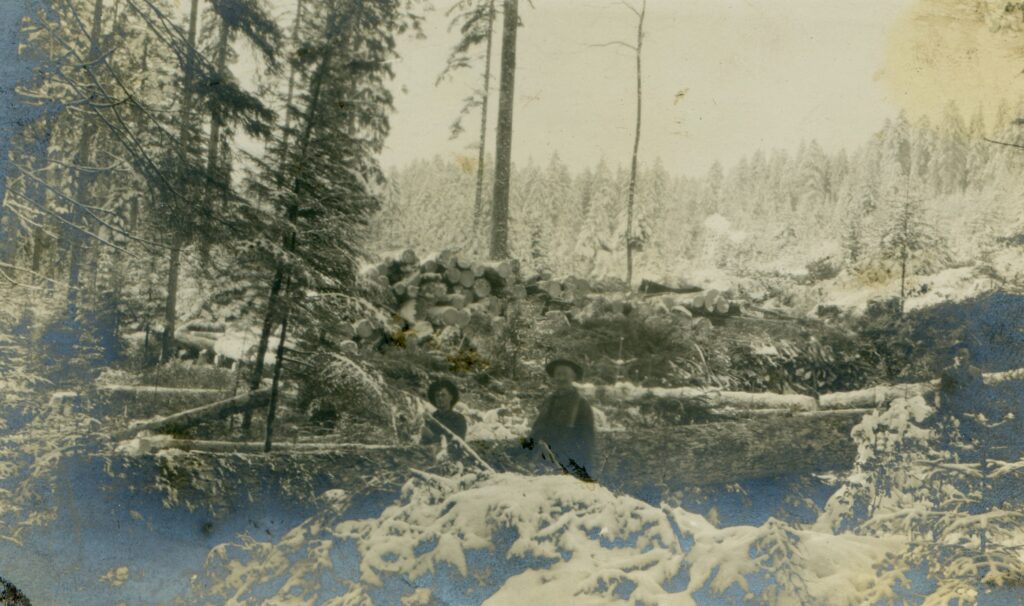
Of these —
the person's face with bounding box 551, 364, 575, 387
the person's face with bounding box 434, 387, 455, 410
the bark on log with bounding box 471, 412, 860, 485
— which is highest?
the person's face with bounding box 551, 364, 575, 387

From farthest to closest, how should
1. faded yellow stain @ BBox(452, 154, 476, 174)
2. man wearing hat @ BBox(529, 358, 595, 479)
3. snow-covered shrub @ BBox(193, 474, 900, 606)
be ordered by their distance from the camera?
faded yellow stain @ BBox(452, 154, 476, 174)
man wearing hat @ BBox(529, 358, 595, 479)
snow-covered shrub @ BBox(193, 474, 900, 606)

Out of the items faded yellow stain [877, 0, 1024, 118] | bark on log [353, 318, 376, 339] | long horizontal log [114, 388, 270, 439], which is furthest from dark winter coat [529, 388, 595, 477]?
faded yellow stain [877, 0, 1024, 118]

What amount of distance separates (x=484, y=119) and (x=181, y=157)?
1505 mm

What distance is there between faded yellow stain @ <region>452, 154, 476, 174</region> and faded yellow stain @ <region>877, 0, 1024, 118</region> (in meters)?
2.05

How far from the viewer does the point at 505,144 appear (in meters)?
3.13

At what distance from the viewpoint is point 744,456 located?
3053 mm

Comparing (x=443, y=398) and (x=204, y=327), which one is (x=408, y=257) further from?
(x=204, y=327)

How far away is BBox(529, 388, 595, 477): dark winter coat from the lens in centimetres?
303

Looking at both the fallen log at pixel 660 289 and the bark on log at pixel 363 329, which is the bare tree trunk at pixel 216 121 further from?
the fallen log at pixel 660 289

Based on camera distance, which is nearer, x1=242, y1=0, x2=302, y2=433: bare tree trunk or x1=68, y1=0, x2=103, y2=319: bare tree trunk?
x1=242, y1=0, x2=302, y2=433: bare tree trunk

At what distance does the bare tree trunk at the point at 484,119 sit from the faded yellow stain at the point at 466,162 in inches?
0.9

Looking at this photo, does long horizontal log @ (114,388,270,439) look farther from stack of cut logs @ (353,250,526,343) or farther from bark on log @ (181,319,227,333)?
stack of cut logs @ (353,250,526,343)

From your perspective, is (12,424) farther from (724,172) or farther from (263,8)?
(724,172)

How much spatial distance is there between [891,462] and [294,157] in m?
3.21
